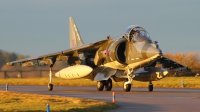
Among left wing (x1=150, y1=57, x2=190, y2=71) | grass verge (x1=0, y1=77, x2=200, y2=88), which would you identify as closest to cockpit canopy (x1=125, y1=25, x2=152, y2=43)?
left wing (x1=150, y1=57, x2=190, y2=71)

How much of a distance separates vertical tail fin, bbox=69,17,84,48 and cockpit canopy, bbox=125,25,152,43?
8825 mm

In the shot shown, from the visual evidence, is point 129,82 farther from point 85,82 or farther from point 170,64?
point 85,82

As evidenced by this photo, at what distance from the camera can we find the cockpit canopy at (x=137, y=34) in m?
27.7

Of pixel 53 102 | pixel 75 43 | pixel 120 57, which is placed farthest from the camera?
pixel 75 43

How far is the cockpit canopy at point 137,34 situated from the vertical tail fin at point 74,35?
883 cm

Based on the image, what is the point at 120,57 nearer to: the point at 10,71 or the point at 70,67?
the point at 70,67

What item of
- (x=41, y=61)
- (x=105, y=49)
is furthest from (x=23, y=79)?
(x=105, y=49)

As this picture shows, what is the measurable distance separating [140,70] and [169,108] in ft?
41.1

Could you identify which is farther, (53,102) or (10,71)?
(10,71)

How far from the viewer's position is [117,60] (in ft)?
94.6

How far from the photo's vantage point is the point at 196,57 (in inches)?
2680

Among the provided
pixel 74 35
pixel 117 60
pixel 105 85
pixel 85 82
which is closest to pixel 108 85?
pixel 105 85

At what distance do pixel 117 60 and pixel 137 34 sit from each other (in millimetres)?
1959

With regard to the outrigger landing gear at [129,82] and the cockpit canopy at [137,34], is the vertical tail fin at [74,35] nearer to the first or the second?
the outrigger landing gear at [129,82]
